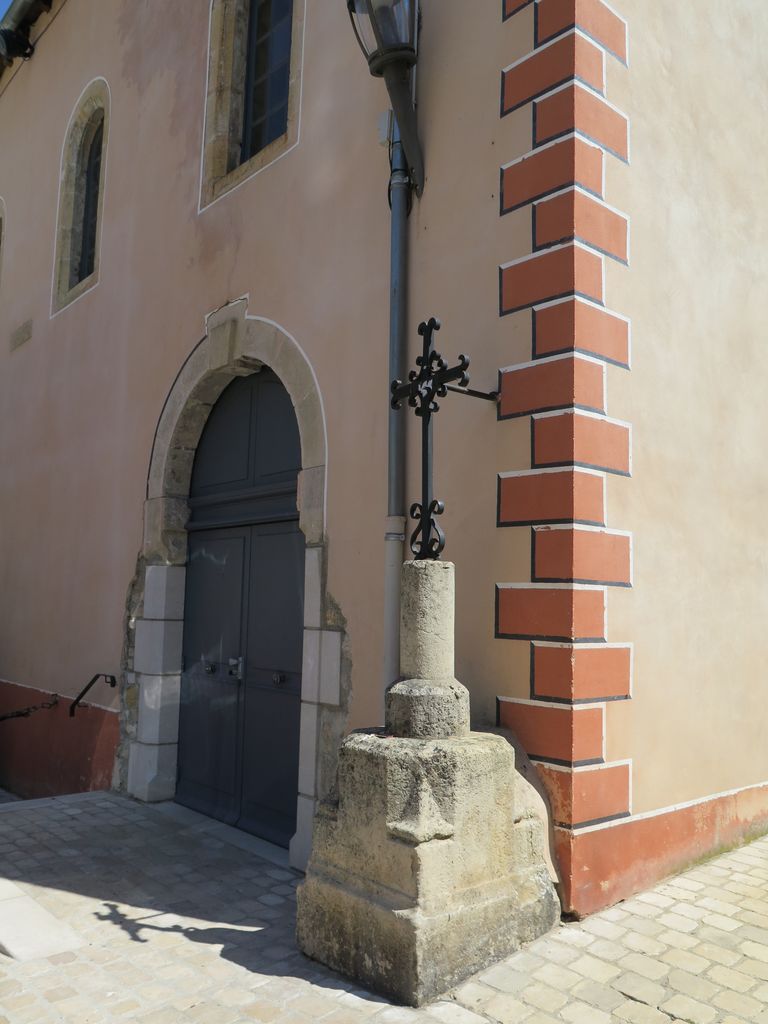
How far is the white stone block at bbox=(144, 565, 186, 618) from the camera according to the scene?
6.23 meters

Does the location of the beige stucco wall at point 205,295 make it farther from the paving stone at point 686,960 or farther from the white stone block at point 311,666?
the paving stone at point 686,960

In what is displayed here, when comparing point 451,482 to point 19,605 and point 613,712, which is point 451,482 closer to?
point 613,712

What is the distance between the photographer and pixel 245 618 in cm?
561

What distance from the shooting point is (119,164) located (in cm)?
752

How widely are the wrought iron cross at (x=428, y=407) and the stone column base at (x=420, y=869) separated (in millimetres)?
717

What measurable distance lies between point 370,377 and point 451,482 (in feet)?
2.78

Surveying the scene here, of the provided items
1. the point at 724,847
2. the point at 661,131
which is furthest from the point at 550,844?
the point at 661,131

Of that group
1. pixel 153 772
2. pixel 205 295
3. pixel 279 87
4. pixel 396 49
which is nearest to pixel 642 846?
pixel 153 772

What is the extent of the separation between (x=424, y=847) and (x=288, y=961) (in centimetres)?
80

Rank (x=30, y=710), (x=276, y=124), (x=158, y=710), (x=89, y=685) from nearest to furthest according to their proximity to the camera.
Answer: (x=276, y=124) → (x=158, y=710) → (x=89, y=685) → (x=30, y=710)

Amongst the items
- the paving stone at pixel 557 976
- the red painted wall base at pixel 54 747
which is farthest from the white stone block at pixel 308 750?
the red painted wall base at pixel 54 747

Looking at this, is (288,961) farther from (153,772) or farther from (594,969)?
(153,772)

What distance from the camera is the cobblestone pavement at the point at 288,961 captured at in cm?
279

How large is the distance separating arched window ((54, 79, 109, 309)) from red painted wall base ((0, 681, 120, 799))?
380 centimetres
